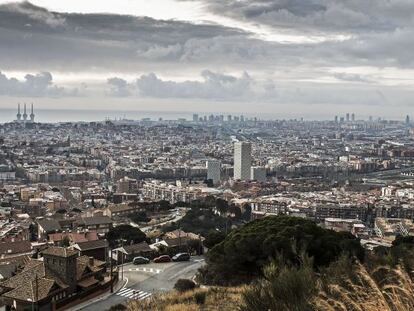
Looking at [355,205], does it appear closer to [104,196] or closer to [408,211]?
[408,211]

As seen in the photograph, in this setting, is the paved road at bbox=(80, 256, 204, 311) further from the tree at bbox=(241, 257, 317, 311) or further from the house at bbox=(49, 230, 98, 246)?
the tree at bbox=(241, 257, 317, 311)

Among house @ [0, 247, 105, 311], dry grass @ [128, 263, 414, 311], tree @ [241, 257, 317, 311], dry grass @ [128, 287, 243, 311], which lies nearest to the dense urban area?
house @ [0, 247, 105, 311]

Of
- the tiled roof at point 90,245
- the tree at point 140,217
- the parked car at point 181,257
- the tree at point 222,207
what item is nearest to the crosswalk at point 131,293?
the parked car at point 181,257

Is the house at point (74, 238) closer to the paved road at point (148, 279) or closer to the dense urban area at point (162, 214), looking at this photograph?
the dense urban area at point (162, 214)

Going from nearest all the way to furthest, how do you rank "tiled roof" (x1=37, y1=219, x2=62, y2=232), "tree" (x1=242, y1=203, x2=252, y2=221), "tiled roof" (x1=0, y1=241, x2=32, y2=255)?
"tiled roof" (x1=0, y1=241, x2=32, y2=255)
"tiled roof" (x1=37, y1=219, x2=62, y2=232)
"tree" (x1=242, y1=203, x2=252, y2=221)

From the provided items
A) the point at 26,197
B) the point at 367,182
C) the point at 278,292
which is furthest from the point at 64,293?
the point at 367,182

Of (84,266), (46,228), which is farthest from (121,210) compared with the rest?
(84,266)
